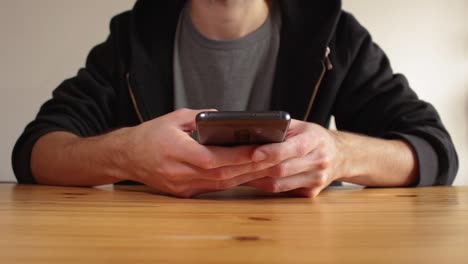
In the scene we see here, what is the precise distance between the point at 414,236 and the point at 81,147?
66cm

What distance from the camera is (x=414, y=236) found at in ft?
1.13

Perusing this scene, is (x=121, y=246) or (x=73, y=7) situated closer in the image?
(x=121, y=246)

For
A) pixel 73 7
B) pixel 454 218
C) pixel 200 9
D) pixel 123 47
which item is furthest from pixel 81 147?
pixel 73 7

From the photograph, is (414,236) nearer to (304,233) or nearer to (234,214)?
(304,233)

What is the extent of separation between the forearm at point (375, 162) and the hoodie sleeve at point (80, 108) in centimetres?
62

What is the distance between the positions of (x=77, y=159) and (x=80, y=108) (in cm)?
28

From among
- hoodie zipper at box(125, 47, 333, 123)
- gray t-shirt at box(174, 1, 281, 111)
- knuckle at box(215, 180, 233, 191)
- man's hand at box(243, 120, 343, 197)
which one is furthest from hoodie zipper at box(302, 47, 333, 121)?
knuckle at box(215, 180, 233, 191)

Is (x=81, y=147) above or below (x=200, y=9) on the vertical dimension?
below

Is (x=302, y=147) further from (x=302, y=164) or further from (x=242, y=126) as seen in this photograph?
(x=242, y=126)

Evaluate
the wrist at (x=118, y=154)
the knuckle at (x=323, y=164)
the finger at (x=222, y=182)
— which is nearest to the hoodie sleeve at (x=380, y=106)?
the knuckle at (x=323, y=164)

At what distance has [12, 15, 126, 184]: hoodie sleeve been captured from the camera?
978mm

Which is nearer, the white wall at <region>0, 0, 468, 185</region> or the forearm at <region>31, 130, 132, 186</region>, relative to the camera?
the forearm at <region>31, 130, 132, 186</region>

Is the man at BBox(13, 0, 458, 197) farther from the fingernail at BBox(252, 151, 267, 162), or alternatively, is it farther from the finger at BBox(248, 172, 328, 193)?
the fingernail at BBox(252, 151, 267, 162)

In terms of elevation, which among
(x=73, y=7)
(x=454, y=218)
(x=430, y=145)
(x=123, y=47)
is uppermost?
(x=73, y=7)
